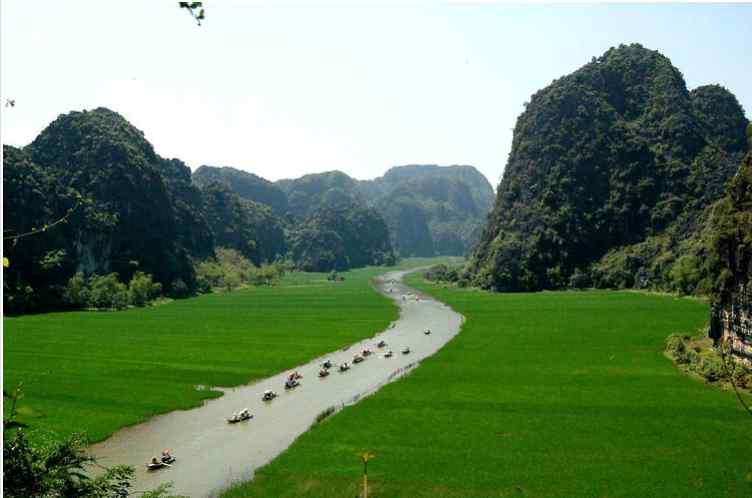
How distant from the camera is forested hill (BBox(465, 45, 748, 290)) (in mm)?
111500

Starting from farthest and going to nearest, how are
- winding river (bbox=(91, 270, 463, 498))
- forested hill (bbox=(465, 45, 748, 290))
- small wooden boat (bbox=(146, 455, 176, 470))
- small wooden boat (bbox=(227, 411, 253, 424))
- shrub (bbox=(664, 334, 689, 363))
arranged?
forested hill (bbox=(465, 45, 748, 290)) < shrub (bbox=(664, 334, 689, 363)) < small wooden boat (bbox=(227, 411, 253, 424)) < small wooden boat (bbox=(146, 455, 176, 470)) < winding river (bbox=(91, 270, 463, 498))

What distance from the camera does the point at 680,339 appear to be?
151 feet

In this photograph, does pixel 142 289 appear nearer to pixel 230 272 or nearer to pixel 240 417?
pixel 230 272

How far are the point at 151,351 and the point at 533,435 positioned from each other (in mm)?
33786

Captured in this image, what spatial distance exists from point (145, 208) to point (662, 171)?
94643 mm

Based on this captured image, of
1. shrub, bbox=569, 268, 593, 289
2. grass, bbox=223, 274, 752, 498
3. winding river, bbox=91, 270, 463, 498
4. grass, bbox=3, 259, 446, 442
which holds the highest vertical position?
shrub, bbox=569, 268, 593, 289

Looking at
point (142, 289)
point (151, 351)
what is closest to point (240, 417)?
point (151, 351)

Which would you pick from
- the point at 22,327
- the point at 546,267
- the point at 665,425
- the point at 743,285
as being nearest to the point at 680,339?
the point at 743,285

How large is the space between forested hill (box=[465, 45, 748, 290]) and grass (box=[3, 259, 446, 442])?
1692 inches

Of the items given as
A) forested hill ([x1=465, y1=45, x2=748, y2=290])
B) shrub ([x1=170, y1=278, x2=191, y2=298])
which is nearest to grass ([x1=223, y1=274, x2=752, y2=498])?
forested hill ([x1=465, y1=45, x2=748, y2=290])

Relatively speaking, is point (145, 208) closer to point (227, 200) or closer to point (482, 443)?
point (227, 200)

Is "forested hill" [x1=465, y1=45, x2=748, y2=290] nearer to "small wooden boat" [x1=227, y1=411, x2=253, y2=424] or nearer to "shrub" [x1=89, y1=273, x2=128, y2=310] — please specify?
"shrub" [x1=89, y1=273, x2=128, y2=310]

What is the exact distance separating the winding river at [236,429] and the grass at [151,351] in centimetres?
135

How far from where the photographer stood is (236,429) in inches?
1185
